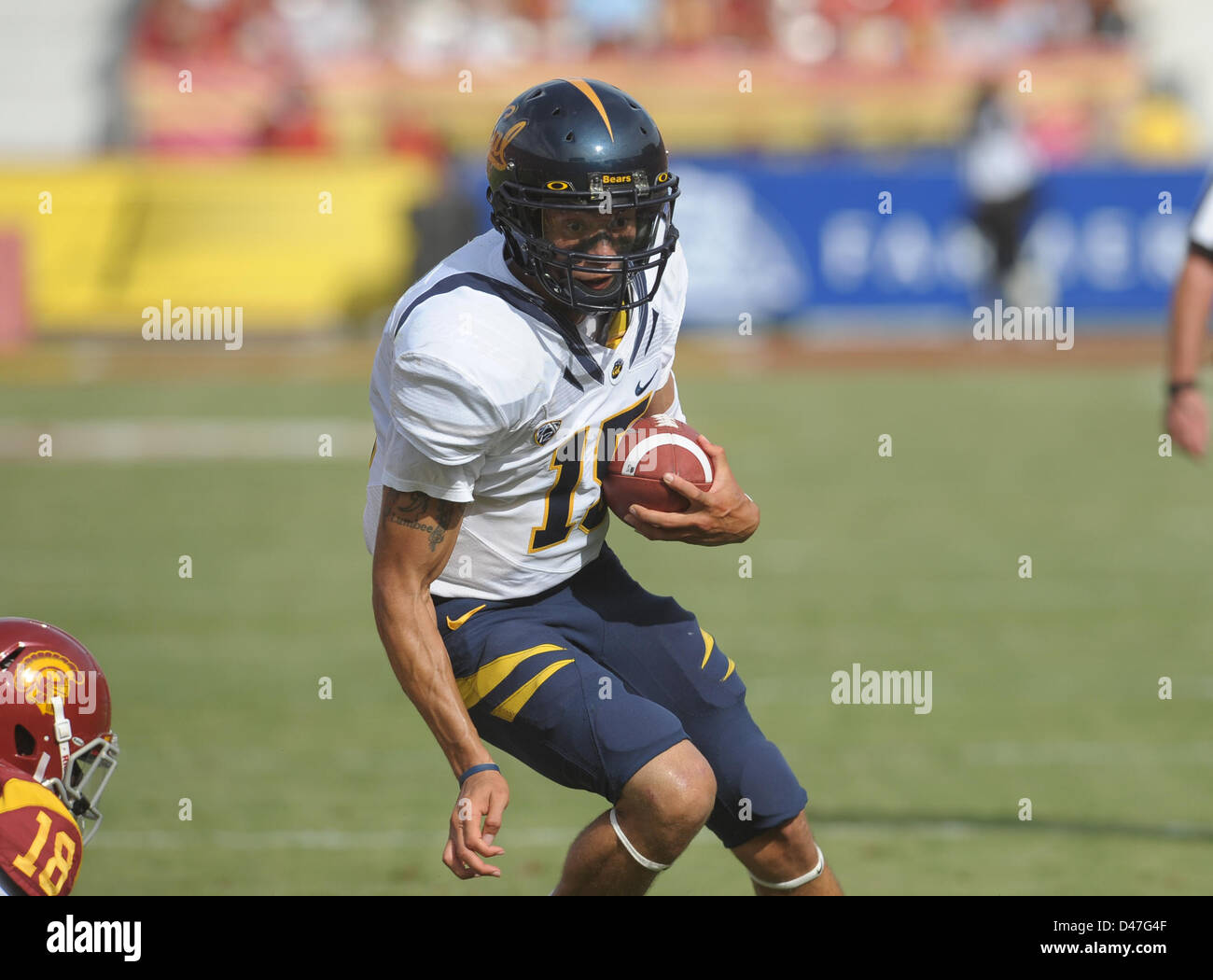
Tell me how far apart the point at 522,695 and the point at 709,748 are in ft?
1.55

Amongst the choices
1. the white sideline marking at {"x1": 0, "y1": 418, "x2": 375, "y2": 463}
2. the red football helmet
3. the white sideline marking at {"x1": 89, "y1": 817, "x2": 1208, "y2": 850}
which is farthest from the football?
the white sideline marking at {"x1": 0, "y1": 418, "x2": 375, "y2": 463}

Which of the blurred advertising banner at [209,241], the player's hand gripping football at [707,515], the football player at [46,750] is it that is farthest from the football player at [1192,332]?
the blurred advertising banner at [209,241]

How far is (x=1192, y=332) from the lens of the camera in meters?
4.88

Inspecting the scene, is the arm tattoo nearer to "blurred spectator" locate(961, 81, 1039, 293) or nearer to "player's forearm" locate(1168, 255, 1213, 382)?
"player's forearm" locate(1168, 255, 1213, 382)

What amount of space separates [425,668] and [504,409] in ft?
1.78

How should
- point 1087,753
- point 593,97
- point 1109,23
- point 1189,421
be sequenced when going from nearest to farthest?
point 593,97
point 1189,421
point 1087,753
point 1109,23

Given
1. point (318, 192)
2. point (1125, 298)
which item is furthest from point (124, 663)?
point (1125, 298)

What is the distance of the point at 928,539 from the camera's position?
30.6 ft

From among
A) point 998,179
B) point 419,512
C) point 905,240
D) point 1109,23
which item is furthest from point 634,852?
point 1109,23

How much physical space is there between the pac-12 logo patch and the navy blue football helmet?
0.25m

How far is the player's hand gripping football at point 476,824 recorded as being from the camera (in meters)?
3.28

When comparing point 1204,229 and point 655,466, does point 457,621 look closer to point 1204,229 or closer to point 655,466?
point 655,466
